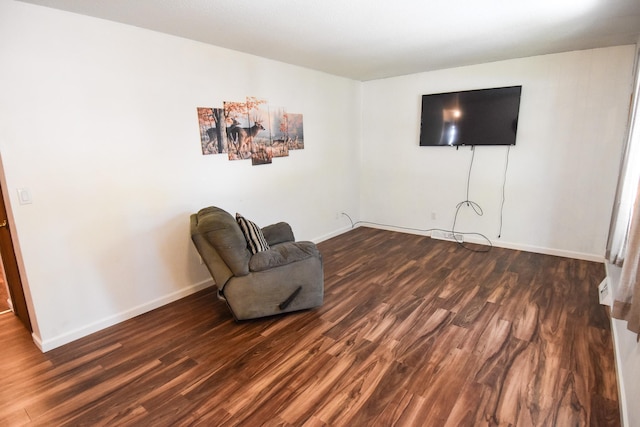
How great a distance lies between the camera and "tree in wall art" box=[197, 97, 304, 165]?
333 centimetres

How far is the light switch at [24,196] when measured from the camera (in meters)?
2.27

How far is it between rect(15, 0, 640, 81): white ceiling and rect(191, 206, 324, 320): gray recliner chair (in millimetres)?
1546

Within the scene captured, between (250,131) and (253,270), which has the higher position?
(250,131)

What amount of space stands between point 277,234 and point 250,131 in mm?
1244

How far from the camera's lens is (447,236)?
4902mm

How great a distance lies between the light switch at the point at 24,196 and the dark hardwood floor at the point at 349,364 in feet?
3.71

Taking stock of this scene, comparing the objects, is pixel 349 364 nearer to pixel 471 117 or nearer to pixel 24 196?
pixel 24 196

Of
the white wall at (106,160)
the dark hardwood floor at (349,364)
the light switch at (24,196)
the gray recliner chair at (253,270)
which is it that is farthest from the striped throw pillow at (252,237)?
the light switch at (24,196)

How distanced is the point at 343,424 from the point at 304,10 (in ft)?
8.81

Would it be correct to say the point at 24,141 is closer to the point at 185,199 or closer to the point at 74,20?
the point at 74,20

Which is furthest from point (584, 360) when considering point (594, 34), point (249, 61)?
point (249, 61)

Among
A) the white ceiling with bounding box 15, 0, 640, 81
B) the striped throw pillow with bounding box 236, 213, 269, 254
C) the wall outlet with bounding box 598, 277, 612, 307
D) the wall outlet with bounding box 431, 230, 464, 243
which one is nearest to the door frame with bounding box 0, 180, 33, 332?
the white ceiling with bounding box 15, 0, 640, 81

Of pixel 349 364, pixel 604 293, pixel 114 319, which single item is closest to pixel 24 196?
pixel 114 319

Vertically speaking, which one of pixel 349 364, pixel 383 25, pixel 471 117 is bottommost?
pixel 349 364
